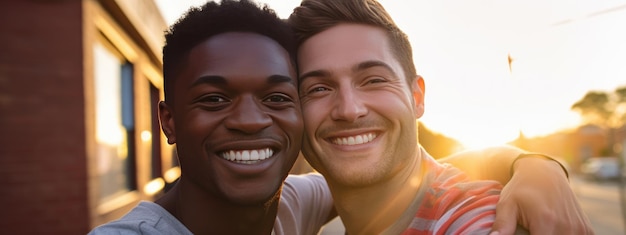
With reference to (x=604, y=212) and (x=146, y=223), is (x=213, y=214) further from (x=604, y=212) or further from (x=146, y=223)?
(x=604, y=212)

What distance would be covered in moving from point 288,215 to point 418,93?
3.31 feet

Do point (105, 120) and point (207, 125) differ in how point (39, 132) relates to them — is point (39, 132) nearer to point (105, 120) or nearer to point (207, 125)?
point (105, 120)

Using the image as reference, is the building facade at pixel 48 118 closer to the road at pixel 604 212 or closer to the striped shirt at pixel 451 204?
the striped shirt at pixel 451 204

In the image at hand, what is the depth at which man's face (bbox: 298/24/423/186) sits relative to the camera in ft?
7.89

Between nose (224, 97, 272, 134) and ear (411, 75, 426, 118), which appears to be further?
ear (411, 75, 426, 118)

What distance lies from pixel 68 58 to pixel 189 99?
3992mm

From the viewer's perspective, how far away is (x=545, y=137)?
237 feet

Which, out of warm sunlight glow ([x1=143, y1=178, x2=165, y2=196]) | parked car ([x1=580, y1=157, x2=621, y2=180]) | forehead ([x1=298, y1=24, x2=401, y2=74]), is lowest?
parked car ([x1=580, y1=157, x2=621, y2=180])

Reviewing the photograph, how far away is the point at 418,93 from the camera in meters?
2.85

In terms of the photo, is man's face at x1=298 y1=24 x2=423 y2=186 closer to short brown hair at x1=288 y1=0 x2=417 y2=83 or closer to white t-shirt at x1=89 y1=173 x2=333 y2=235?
short brown hair at x1=288 y1=0 x2=417 y2=83

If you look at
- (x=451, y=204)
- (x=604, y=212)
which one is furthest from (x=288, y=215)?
(x=604, y=212)

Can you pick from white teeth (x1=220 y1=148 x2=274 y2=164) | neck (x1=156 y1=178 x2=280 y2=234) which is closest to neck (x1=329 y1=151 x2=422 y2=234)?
neck (x1=156 y1=178 x2=280 y2=234)

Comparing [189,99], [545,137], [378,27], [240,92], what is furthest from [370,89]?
[545,137]

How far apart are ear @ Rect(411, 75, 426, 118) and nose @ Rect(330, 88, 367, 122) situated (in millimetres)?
513
